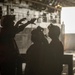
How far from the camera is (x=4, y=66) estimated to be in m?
4.16

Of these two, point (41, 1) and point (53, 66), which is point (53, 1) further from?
point (53, 66)

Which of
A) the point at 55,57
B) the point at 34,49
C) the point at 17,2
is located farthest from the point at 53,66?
the point at 17,2

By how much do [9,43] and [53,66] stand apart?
39.6 inches

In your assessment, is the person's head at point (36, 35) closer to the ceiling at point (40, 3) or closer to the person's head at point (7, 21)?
the person's head at point (7, 21)

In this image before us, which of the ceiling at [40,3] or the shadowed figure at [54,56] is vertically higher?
the ceiling at [40,3]

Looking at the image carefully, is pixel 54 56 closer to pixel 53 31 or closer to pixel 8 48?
pixel 53 31

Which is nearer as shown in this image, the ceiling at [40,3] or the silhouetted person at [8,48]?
the silhouetted person at [8,48]

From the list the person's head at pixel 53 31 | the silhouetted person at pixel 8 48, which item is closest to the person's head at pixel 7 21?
the silhouetted person at pixel 8 48

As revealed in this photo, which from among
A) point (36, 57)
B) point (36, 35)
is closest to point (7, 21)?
point (36, 35)

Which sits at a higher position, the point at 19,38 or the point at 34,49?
the point at 34,49

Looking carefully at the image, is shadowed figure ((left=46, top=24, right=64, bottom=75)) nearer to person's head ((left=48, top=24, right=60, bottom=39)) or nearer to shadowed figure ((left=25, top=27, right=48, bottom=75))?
person's head ((left=48, top=24, right=60, bottom=39))

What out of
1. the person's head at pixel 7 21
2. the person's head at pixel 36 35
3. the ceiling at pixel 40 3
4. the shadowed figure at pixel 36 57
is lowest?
the shadowed figure at pixel 36 57

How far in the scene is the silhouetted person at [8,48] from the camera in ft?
13.5

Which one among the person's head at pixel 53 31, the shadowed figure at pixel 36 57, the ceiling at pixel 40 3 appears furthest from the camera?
the ceiling at pixel 40 3
